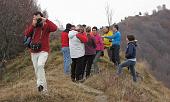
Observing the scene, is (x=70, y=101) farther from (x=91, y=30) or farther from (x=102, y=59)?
(x=102, y=59)

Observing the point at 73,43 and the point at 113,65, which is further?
the point at 113,65

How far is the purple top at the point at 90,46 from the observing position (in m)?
15.3

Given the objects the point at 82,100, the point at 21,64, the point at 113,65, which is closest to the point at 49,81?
the point at 82,100

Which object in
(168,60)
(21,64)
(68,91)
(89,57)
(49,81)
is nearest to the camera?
(68,91)

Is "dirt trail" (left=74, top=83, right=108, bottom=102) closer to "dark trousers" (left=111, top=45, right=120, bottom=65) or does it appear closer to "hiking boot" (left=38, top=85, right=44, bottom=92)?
"hiking boot" (left=38, top=85, right=44, bottom=92)

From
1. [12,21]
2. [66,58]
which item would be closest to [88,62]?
[66,58]

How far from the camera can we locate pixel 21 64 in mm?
23391

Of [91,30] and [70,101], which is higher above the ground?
[91,30]

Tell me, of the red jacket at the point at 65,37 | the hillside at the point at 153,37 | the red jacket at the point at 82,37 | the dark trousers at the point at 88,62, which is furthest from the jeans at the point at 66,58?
the hillside at the point at 153,37

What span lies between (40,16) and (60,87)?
7.52 feet

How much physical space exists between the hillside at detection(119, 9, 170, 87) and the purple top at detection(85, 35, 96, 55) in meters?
48.0

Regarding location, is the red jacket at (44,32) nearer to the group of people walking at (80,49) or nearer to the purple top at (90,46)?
the group of people walking at (80,49)

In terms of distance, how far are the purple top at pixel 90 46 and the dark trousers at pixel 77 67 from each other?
2.53 feet

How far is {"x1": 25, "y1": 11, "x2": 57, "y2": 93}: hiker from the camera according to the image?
10.7m
